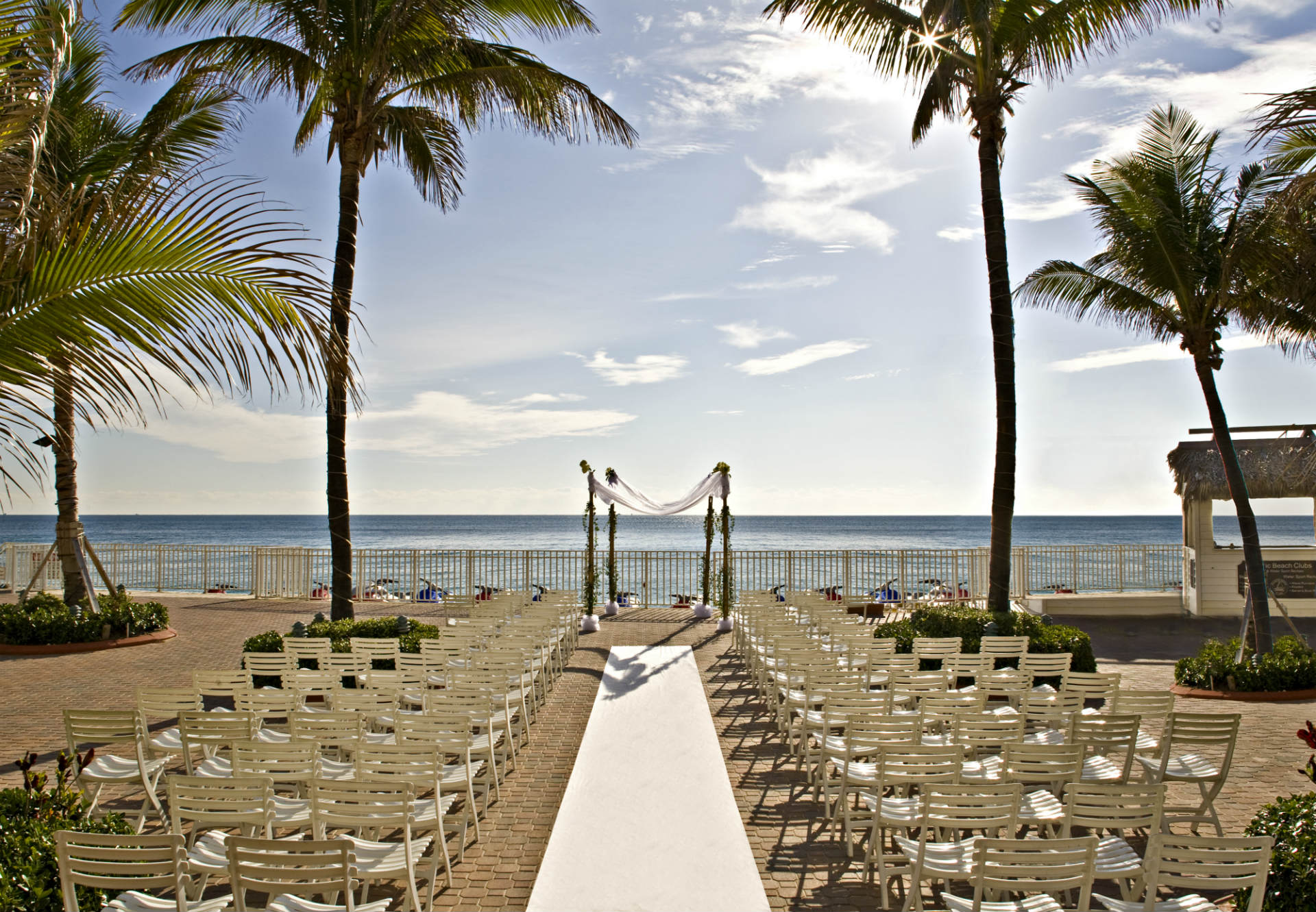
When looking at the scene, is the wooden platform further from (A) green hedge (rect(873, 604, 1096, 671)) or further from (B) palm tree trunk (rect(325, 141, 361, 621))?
(B) palm tree trunk (rect(325, 141, 361, 621))

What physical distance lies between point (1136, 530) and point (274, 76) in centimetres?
10377

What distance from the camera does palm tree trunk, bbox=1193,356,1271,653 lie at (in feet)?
36.1

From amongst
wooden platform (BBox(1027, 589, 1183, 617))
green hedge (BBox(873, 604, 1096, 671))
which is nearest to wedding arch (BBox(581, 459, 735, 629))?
green hedge (BBox(873, 604, 1096, 671))

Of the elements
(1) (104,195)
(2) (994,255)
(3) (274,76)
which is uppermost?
(3) (274,76)

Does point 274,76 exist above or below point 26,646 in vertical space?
above

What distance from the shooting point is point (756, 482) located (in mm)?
63844

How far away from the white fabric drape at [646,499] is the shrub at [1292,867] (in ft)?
39.3

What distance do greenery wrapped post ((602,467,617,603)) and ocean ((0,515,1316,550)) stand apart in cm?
4063

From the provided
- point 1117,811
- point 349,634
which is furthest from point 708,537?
point 1117,811

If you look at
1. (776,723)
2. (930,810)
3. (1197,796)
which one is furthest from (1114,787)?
(776,723)

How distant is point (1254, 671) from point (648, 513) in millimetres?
10686

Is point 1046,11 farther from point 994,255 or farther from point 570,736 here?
point 570,736

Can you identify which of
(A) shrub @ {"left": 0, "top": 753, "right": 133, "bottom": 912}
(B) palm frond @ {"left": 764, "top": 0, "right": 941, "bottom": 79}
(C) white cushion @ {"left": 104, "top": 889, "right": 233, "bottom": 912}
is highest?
(B) palm frond @ {"left": 764, "top": 0, "right": 941, "bottom": 79}

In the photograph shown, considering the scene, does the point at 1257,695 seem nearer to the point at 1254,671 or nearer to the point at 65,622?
the point at 1254,671
